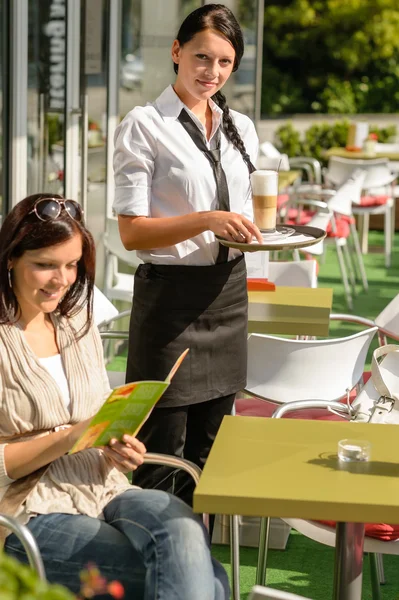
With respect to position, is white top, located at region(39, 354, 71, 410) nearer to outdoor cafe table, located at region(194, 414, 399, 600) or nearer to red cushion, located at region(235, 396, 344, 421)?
outdoor cafe table, located at region(194, 414, 399, 600)

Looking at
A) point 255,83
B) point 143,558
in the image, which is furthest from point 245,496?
point 255,83

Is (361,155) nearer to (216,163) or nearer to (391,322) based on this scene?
(391,322)

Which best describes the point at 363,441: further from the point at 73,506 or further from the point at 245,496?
the point at 73,506

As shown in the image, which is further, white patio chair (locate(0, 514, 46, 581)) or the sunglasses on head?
the sunglasses on head

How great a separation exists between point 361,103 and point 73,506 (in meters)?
17.8

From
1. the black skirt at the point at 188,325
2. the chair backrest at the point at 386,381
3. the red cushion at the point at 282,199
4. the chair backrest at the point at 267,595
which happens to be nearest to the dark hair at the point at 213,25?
the black skirt at the point at 188,325

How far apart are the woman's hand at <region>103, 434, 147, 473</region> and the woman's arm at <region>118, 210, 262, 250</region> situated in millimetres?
701

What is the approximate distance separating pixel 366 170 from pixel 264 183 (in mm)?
6713

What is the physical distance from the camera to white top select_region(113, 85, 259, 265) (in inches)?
Answer: 116

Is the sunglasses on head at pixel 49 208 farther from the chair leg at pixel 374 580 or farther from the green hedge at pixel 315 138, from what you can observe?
the green hedge at pixel 315 138

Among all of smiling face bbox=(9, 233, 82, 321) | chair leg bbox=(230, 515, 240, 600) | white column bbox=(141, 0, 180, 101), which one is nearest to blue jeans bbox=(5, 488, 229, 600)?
chair leg bbox=(230, 515, 240, 600)

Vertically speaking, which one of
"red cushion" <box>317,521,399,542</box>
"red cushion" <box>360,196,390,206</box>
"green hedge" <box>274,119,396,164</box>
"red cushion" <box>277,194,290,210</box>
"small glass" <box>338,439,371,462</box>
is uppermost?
"green hedge" <box>274,119,396,164</box>

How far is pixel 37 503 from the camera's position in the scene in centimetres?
236

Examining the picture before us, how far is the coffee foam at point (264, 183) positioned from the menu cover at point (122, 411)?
0.97m
